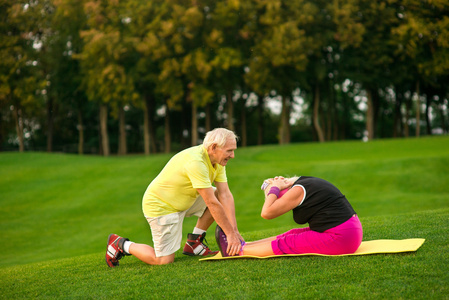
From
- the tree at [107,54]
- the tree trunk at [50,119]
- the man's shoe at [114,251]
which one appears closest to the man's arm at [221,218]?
the man's shoe at [114,251]

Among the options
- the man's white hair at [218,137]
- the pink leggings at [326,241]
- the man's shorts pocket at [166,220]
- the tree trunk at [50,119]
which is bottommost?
the pink leggings at [326,241]

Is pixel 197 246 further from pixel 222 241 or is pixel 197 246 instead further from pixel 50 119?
pixel 50 119

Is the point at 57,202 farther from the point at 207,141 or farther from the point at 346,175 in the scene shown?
the point at 207,141

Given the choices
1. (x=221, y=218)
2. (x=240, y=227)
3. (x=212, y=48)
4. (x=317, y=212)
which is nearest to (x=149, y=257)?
(x=221, y=218)

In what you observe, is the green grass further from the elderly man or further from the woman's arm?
the woman's arm

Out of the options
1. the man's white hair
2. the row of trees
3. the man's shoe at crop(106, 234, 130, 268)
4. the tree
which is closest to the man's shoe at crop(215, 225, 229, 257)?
the man's white hair

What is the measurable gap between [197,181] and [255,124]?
4288cm

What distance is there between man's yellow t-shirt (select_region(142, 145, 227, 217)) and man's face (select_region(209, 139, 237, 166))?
119 millimetres

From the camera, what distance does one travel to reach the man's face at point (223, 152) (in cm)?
543

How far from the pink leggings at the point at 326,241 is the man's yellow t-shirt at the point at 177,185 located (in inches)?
45.7

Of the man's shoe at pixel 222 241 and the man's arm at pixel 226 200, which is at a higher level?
the man's arm at pixel 226 200

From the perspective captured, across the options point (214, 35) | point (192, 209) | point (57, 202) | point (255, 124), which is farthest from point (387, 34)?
point (192, 209)

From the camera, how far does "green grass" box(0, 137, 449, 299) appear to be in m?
4.40

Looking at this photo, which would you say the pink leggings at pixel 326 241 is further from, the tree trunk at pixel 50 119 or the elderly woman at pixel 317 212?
the tree trunk at pixel 50 119
